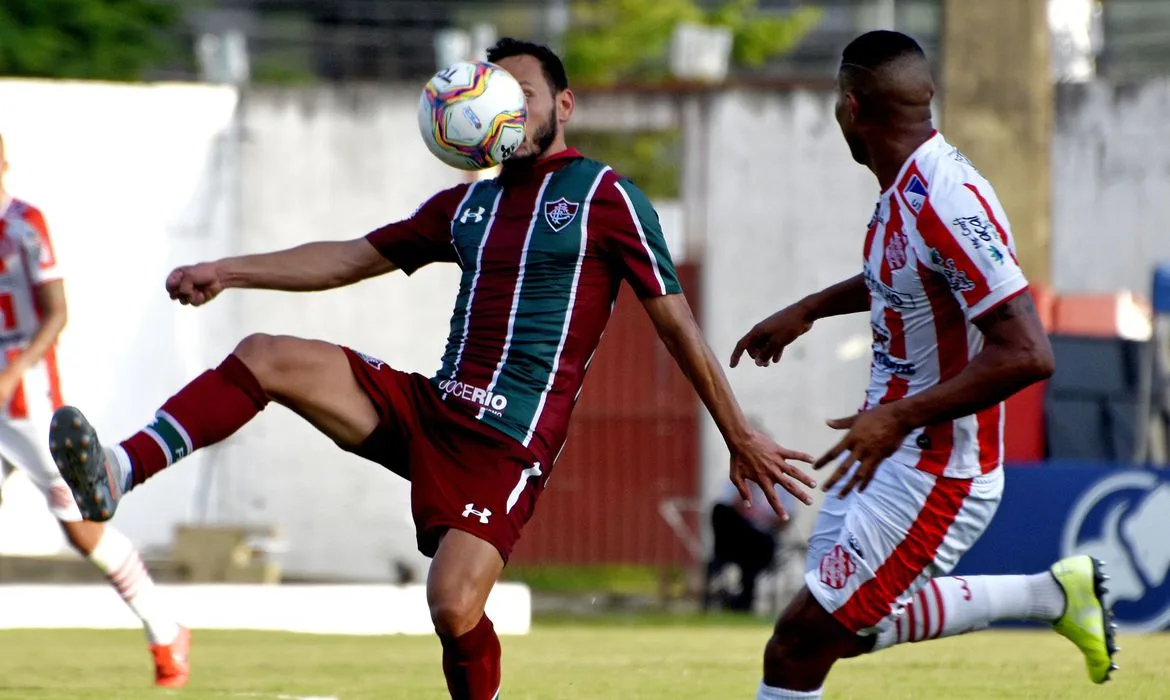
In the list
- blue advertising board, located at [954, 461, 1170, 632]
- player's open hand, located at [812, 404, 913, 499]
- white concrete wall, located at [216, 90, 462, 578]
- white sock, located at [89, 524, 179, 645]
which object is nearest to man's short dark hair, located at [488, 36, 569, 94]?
player's open hand, located at [812, 404, 913, 499]

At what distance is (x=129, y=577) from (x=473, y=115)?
3954mm

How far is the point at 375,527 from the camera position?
839 inches

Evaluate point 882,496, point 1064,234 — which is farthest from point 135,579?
point 1064,234

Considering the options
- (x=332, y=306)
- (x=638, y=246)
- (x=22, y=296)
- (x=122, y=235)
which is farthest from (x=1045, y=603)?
(x=122, y=235)

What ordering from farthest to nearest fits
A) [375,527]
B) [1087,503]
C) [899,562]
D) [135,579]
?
[375,527] → [1087,503] → [135,579] → [899,562]

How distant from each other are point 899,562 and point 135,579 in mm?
4566

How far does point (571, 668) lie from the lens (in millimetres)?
10203

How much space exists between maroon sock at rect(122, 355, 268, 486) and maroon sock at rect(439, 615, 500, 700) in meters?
0.94

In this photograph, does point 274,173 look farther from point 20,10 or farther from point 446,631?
point 446,631

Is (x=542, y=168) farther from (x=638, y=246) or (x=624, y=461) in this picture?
(x=624, y=461)

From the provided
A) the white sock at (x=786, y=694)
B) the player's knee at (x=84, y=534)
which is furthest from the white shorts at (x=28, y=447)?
the white sock at (x=786, y=694)

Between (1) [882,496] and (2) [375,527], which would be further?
(2) [375,527]

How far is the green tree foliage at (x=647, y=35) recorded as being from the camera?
31.2 metres

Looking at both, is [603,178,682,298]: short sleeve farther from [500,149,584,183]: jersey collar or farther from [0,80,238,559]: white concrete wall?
[0,80,238,559]: white concrete wall
